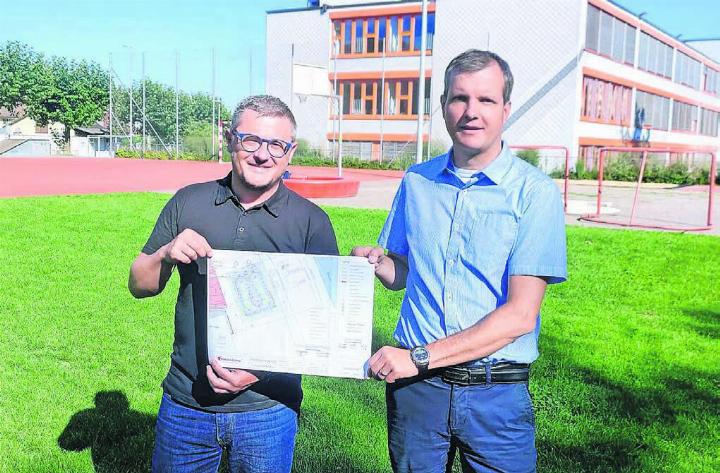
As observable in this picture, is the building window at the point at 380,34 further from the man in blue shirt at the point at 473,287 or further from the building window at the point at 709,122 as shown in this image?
the man in blue shirt at the point at 473,287

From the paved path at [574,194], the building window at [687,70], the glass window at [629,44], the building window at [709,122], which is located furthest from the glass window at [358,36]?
the building window at [709,122]

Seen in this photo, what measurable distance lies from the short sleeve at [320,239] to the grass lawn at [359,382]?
1.84 meters

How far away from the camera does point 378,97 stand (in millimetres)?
43688

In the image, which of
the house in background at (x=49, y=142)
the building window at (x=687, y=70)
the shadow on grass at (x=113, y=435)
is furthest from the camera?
the house in background at (x=49, y=142)

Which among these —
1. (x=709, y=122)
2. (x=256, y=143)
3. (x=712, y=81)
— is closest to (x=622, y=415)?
(x=256, y=143)

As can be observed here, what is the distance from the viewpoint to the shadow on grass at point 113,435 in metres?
3.93

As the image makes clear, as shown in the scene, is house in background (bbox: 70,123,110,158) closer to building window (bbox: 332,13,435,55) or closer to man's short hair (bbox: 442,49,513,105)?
building window (bbox: 332,13,435,55)

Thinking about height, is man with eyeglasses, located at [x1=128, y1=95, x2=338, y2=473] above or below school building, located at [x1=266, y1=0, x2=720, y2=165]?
below

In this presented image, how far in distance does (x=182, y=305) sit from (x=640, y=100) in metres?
47.4

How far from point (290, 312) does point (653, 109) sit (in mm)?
50097

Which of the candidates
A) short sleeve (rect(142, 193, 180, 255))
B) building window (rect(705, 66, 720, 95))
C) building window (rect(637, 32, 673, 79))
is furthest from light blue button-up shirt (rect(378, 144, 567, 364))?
building window (rect(705, 66, 720, 95))

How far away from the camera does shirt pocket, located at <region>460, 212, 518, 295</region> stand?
2.28 m

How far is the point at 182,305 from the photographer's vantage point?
99.7 inches

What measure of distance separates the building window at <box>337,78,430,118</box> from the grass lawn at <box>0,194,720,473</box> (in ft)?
110
